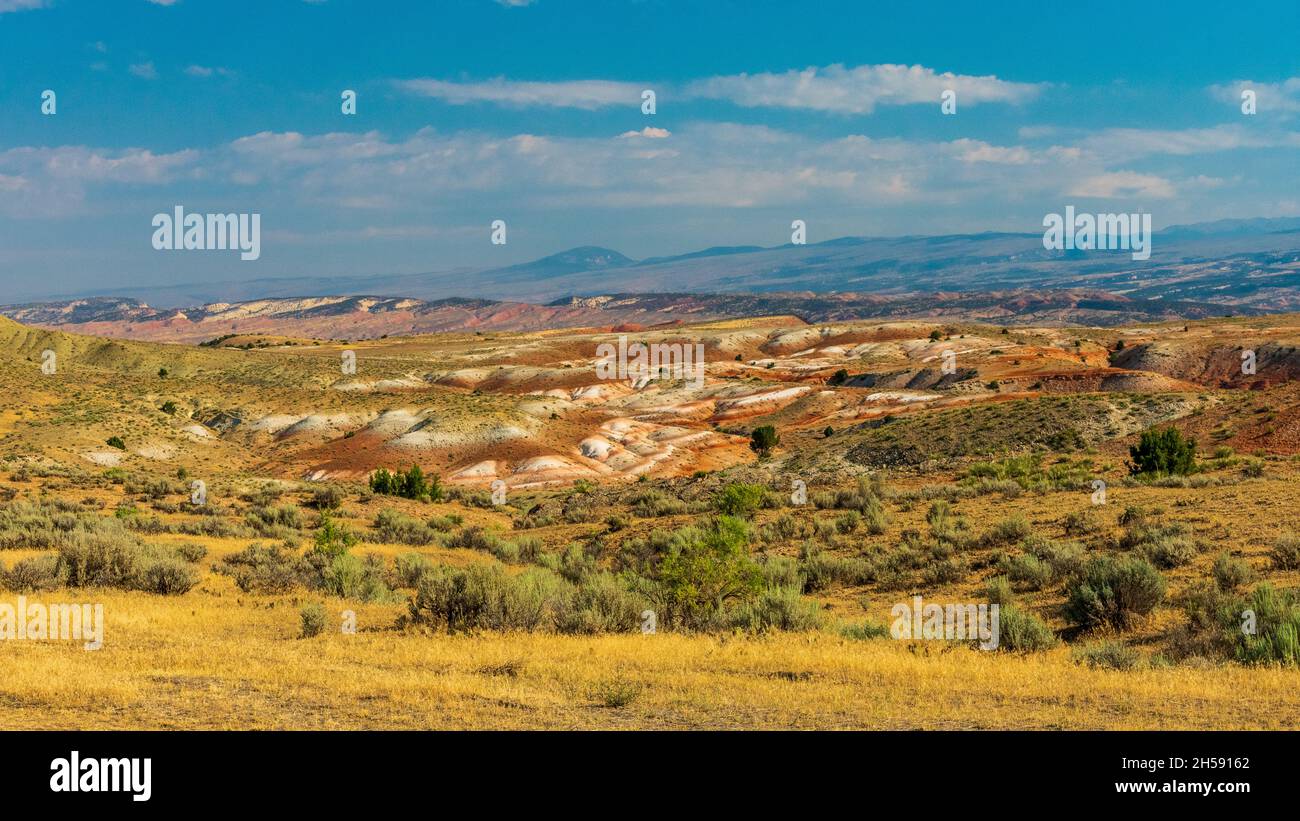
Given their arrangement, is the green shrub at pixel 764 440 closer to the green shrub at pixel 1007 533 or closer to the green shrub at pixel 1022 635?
the green shrub at pixel 1007 533

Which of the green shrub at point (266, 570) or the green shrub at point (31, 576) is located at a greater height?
the green shrub at point (31, 576)

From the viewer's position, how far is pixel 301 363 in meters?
104

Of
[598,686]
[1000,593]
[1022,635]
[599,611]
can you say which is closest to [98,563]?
[599,611]

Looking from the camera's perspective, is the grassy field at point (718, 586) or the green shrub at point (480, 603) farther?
the green shrub at point (480, 603)

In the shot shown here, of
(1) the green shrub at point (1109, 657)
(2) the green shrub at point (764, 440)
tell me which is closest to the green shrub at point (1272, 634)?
(1) the green shrub at point (1109, 657)

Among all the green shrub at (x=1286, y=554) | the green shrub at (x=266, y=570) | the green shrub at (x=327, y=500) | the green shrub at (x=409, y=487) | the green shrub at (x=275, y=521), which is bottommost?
the green shrub at (x=409, y=487)

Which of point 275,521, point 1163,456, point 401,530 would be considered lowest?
point 401,530

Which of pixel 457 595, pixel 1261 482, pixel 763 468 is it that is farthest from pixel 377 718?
pixel 763 468

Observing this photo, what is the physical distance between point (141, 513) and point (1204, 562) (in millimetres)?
30710

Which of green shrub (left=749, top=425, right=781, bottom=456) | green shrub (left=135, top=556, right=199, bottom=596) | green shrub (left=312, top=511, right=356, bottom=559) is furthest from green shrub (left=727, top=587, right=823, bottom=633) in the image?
green shrub (left=749, top=425, right=781, bottom=456)

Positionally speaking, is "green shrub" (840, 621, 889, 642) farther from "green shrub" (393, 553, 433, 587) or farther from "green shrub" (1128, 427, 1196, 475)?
"green shrub" (1128, 427, 1196, 475)

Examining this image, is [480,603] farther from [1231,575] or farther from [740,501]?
[740,501]

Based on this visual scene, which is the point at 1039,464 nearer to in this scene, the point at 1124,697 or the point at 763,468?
A: the point at 763,468

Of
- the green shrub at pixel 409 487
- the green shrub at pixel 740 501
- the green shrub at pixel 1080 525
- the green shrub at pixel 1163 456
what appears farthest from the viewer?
the green shrub at pixel 409 487
